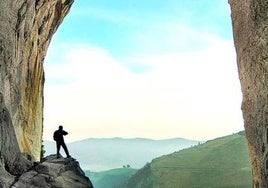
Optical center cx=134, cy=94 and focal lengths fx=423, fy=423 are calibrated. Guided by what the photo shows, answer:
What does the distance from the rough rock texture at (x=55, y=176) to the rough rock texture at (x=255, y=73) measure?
11.6m

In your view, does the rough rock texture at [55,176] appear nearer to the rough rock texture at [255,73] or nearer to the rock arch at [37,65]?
the rock arch at [37,65]

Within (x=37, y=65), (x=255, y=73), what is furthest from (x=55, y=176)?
(x=37, y=65)

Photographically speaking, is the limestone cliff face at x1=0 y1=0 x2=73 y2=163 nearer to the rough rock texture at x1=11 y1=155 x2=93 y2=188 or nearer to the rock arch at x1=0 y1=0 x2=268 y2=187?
the rock arch at x1=0 y1=0 x2=268 y2=187

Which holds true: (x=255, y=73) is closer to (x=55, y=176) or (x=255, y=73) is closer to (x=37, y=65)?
(x=55, y=176)

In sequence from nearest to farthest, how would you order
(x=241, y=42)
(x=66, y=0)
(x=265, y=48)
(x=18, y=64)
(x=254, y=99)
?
(x=265, y=48) < (x=254, y=99) < (x=241, y=42) < (x=18, y=64) < (x=66, y=0)

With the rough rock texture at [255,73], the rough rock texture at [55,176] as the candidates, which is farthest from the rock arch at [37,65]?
the rough rock texture at [55,176]

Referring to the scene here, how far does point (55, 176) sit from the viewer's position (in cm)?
2756

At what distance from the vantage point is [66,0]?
155ft

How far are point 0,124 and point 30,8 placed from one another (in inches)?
520

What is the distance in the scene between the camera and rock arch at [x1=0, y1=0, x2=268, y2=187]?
84.5ft

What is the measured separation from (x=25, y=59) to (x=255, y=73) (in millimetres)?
21080

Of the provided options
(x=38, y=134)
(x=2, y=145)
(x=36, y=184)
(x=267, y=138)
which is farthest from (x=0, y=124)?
(x=38, y=134)

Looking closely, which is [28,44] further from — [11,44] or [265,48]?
[265,48]

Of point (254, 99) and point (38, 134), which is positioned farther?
point (38, 134)
